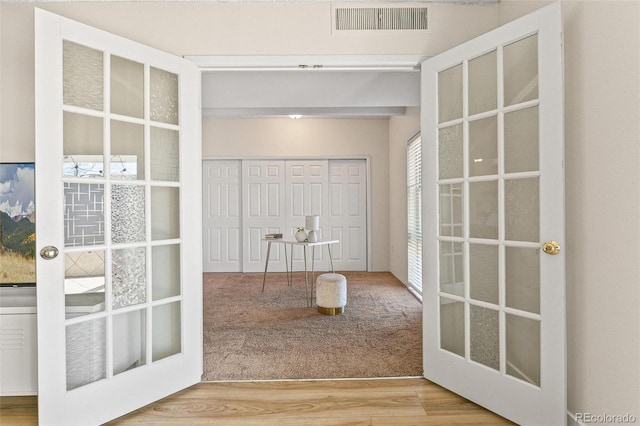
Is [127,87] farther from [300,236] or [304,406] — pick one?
[300,236]

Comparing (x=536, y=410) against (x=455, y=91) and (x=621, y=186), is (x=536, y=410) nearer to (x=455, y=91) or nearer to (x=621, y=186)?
(x=621, y=186)

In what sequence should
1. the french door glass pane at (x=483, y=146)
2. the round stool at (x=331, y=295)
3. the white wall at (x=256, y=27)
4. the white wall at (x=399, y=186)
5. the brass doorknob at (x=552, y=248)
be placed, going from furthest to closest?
1. the white wall at (x=399, y=186)
2. the round stool at (x=331, y=295)
3. the white wall at (x=256, y=27)
4. the french door glass pane at (x=483, y=146)
5. the brass doorknob at (x=552, y=248)

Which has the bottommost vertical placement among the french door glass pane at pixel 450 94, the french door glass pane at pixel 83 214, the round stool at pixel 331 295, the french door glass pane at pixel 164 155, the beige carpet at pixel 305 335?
the beige carpet at pixel 305 335

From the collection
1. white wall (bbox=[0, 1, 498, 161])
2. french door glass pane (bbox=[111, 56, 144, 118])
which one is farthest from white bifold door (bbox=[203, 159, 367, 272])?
french door glass pane (bbox=[111, 56, 144, 118])

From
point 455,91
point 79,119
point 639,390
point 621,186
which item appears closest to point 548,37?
point 455,91

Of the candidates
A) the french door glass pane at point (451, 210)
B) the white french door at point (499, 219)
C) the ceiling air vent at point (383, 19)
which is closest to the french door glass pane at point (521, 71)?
the white french door at point (499, 219)

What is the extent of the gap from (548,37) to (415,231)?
3202 millimetres

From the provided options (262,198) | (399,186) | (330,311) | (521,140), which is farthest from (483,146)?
(262,198)

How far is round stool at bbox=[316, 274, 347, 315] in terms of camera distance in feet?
11.7

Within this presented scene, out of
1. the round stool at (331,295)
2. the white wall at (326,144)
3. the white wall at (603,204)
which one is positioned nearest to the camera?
the white wall at (603,204)

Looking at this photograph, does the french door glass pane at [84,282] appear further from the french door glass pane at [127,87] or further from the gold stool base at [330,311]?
the gold stool base at [330,311]

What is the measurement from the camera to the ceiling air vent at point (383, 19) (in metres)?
2.19

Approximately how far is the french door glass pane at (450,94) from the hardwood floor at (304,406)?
163 cm

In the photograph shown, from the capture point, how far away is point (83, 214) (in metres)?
1.81
